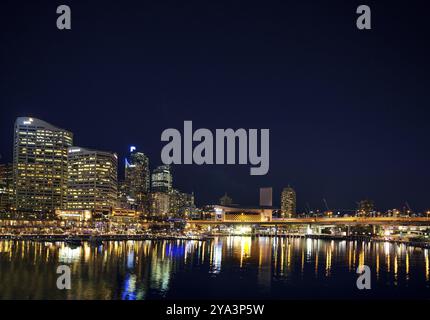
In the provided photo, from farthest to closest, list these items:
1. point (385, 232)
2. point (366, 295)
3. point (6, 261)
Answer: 1. point (385, 232)
2. point (6, 261)
3. point (366, 295)

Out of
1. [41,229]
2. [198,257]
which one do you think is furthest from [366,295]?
[41,229]

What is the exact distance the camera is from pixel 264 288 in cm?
4950

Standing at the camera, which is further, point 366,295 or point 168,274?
point 168,274

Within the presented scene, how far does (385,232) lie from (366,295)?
153 metres
